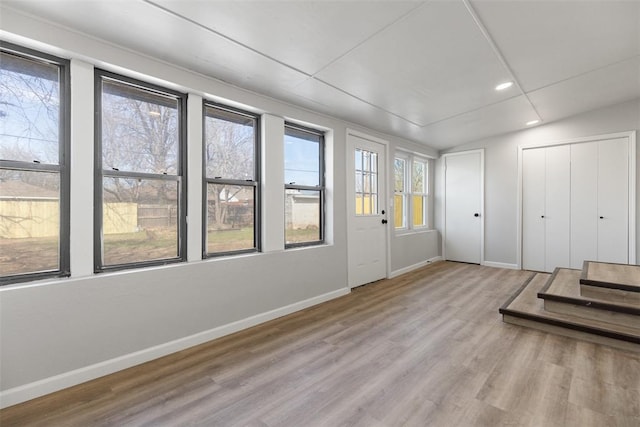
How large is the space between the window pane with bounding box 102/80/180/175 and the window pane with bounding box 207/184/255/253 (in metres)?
0.48

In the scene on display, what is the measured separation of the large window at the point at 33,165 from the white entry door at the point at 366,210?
305 cm

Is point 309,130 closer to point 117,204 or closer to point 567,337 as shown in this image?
point 117,204

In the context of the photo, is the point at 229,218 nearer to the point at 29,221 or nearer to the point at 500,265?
the point at 29,221

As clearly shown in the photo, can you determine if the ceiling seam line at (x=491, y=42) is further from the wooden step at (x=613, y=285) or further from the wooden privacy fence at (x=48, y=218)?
the wooden privacy fence at (x=48, y=218)

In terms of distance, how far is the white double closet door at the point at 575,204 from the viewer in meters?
4.35

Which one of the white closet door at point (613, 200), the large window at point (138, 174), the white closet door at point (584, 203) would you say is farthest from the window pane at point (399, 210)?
the large window at point (138, 174)

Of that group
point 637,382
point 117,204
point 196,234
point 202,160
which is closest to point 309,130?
point 202,160

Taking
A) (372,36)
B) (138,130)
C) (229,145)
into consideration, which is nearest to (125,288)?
(138,130)

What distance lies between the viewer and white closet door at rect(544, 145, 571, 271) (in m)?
4.77

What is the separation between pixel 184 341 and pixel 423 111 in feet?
12.8

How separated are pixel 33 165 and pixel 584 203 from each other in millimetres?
6945

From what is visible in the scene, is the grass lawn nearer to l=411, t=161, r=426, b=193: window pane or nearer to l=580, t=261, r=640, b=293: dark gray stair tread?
l=580, t=261, r=640, b=293: dark gray stair tread

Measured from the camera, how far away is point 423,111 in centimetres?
380

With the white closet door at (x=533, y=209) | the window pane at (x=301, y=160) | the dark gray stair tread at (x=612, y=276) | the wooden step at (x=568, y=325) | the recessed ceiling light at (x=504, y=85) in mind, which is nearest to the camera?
the wooden step at (x=568, y=325)
